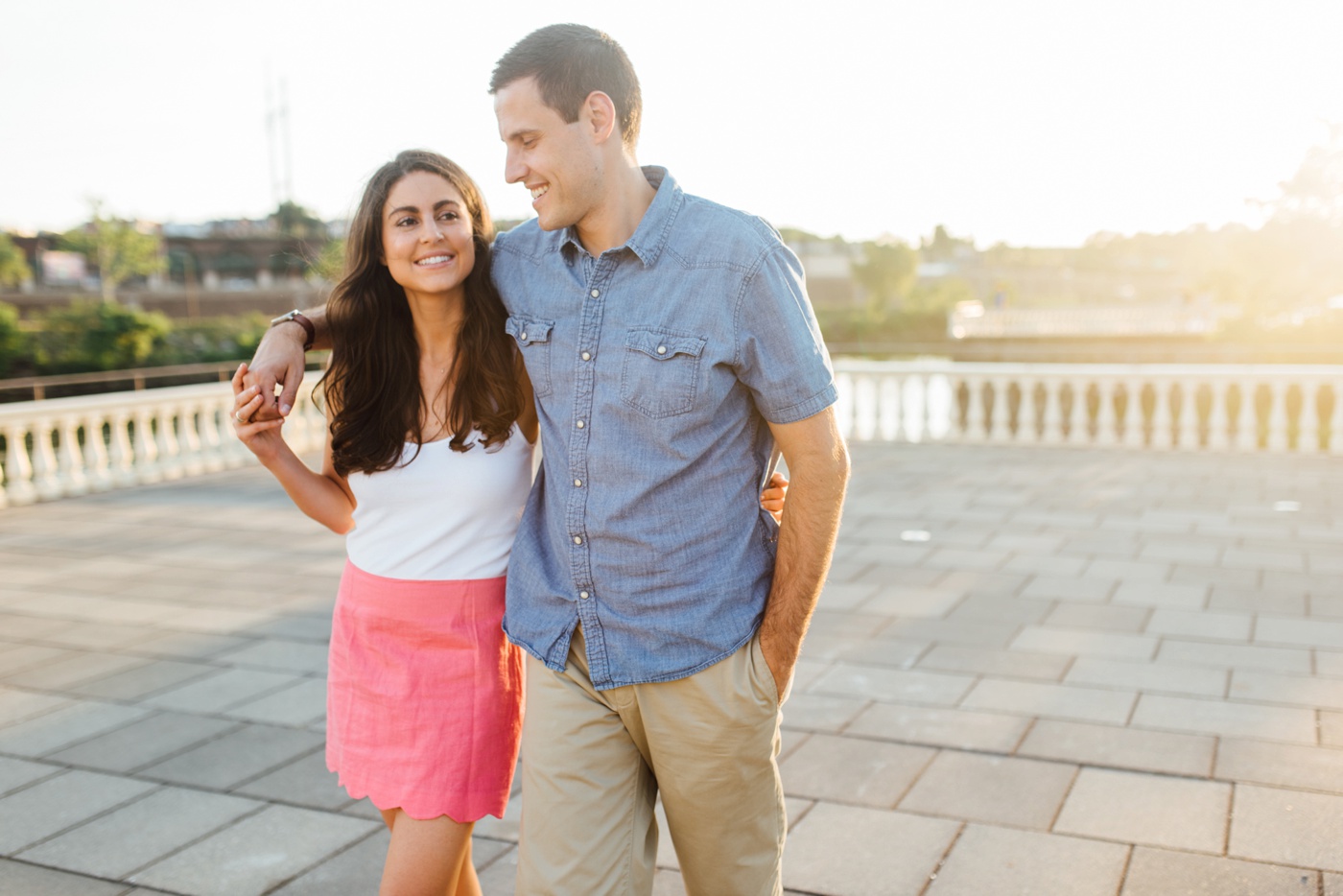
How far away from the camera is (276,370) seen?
6.86 feet

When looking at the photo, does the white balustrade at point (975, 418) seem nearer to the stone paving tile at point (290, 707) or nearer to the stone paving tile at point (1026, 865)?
the stone paving tile at point (290, 707)

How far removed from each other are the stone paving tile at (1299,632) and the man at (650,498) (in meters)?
3.55

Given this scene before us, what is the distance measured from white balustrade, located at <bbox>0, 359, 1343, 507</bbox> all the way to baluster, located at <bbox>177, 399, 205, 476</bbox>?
0.04ft

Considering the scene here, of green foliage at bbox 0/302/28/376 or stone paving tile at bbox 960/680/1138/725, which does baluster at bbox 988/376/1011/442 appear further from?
green foliage at bbox 0/302/28/376

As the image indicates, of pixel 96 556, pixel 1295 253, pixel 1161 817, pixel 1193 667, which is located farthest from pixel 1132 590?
pixel 1295 253

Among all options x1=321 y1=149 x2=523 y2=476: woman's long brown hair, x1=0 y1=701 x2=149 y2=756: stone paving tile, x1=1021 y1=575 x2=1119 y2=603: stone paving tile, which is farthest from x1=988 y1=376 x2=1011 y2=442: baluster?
x1=321 y1=149 x2=523 y2=476: woman's long brown hair

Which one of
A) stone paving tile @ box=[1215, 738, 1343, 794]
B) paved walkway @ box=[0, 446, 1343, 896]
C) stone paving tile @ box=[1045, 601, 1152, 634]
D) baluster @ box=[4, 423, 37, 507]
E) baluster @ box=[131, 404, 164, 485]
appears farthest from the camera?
baluster @ box=[131, 404, 164, 485]

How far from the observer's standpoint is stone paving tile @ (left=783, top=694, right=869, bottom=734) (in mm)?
3875

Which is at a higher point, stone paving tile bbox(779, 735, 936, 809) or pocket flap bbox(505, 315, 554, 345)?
pocket flap bbox(505, 315, 554, 345)

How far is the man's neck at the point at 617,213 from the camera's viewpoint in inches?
76.1

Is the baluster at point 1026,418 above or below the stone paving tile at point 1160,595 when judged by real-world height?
above

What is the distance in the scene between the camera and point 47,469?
898 cm

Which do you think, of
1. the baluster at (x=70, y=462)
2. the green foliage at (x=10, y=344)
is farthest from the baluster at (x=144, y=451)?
the green foliage at (x=10, y=344)

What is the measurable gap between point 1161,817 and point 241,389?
8.38 ft
